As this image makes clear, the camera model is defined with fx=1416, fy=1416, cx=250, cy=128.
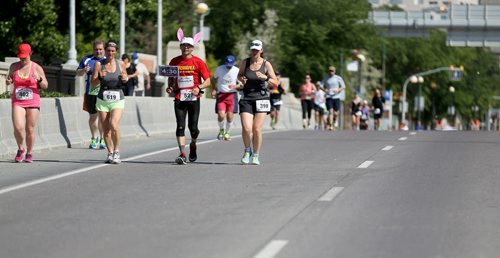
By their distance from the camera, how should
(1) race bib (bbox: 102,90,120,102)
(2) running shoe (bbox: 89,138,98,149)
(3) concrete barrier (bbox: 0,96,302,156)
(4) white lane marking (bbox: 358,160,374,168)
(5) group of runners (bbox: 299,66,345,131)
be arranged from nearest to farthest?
(4) white lane marking (bbox: 358,160,374,168)
(1) race bib (bbox: 102,90,120,102)
(3) concrete barrier (bbox: 0,96,302,156)
(2) running shoe (bbox: 89,138,98,149)
(5) group of runners (bbox: 299,66,345,131)

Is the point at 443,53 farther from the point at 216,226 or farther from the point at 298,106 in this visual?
the point at 216,226

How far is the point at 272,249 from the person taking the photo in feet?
34.7

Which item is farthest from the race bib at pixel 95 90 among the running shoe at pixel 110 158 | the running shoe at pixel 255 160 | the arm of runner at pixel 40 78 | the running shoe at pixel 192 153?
the running shoe at pixel 255 160

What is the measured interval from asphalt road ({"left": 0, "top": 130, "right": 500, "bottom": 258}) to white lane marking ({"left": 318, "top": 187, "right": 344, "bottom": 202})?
11 mm

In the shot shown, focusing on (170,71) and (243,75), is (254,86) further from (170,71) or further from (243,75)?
(170,71)

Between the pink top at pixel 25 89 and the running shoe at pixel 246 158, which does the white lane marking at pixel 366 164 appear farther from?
the pink top at pixel 25 89

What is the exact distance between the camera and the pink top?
66.5 feet

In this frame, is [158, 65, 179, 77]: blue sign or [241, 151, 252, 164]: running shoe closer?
[158, 65, 179, 77]: blue sign

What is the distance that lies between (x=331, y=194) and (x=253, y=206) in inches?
60.9

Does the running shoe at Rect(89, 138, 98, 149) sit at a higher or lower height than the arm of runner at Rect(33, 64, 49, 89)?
lower

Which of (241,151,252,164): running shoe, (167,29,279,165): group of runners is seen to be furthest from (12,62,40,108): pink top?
(241,151,252,164): running shoe

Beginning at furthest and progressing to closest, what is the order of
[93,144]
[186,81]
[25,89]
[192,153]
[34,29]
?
[34,29]
[93,144]
[192,153]
[25,89]
[186,81]

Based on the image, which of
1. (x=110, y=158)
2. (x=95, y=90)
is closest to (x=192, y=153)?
(x=110, y=158)

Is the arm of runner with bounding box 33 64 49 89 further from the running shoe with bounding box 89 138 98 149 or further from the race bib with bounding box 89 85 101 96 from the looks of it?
the running shoe with bounding box 89 138 98 149
